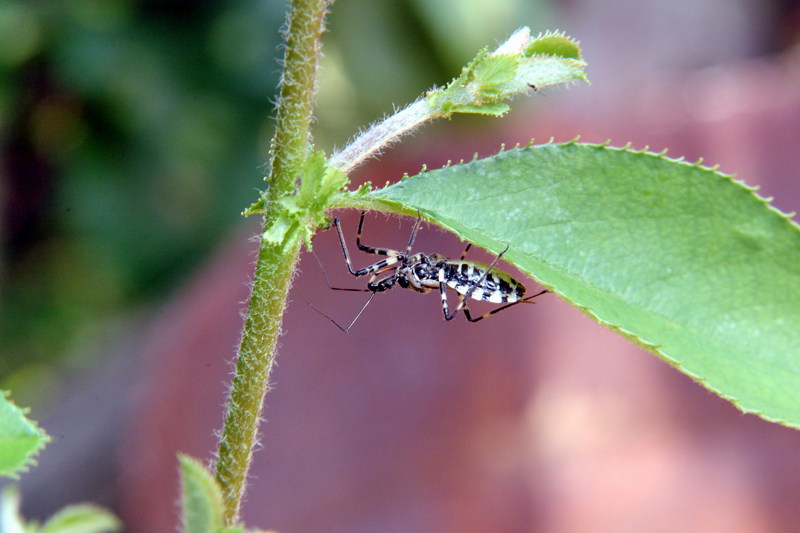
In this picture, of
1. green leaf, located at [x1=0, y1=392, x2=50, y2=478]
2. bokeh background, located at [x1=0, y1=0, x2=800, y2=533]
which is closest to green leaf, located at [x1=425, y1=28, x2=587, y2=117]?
green leaf, located at [x1=0, y1=392, x2=50, y2=478]

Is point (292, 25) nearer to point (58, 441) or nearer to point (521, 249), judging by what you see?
point (521, 249)

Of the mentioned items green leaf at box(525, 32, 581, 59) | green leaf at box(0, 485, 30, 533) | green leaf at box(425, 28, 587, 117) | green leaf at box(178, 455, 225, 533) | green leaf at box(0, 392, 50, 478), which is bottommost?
green leaf at box(178, 455, 225, 533)

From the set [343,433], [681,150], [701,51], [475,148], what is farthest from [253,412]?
[701,51]

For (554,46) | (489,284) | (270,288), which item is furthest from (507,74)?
(489,284)

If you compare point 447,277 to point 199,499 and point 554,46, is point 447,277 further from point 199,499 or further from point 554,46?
point 199,499

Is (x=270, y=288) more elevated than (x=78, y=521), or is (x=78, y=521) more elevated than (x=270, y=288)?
(x=270, y=288)

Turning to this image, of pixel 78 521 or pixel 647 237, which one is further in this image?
pixel 78 521

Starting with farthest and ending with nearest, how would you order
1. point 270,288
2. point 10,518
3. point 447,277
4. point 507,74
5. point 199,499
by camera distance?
point 447,277 < point 10,518 < point 507,74 < point 270,288 < point 199,499

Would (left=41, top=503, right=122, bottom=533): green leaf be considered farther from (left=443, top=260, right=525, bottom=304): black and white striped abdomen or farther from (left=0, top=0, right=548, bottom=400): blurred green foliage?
(left=0, top=0, right=548, bottom=400): blurred green foliage
